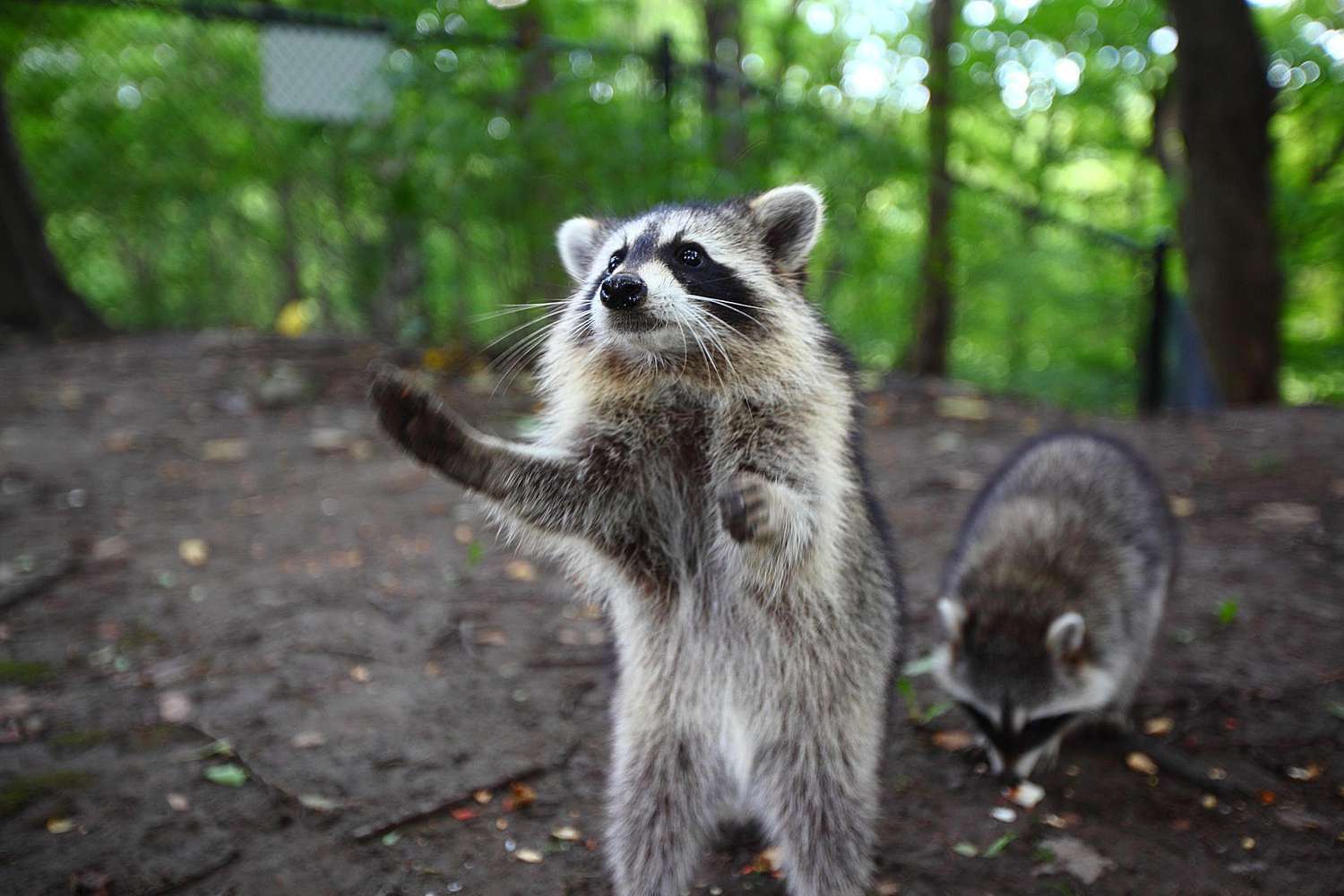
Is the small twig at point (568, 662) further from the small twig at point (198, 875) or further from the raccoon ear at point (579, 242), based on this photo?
the raccoon ear at point (579, 242)

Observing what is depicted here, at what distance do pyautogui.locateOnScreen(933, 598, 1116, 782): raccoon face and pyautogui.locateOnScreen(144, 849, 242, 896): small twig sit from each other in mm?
1962

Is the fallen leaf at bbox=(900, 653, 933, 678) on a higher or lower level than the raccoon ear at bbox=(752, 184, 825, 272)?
lower

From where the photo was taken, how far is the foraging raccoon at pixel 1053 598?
2.77 m

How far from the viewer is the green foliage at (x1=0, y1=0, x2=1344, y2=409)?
5.46m

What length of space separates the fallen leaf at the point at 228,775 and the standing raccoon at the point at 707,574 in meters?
1.07

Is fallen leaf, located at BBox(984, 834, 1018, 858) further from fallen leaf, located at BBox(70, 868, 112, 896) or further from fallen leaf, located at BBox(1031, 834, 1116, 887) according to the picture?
fallen leaf, located at BBox(70, 868, 112, 896)

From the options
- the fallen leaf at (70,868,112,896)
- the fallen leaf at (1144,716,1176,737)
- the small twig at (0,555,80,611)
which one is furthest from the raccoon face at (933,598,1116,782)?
the small twig at (0,555,80,611)

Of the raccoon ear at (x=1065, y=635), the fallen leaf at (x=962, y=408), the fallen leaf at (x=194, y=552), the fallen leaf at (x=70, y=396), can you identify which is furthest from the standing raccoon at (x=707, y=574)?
the fallen leaf at (x=70, y=396)

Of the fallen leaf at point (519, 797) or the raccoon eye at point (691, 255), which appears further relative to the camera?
the fallen leaf at point (519, 797)

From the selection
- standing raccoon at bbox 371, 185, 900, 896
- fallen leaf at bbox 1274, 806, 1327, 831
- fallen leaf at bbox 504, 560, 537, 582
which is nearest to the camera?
standing raccoon at bbox 371, 185, 900, 896

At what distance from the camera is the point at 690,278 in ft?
7.24

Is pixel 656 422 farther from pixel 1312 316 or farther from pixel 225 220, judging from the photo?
pixel 1312 316

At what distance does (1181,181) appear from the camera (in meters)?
6.71

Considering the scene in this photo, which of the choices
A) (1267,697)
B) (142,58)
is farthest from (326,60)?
(1267,697)
